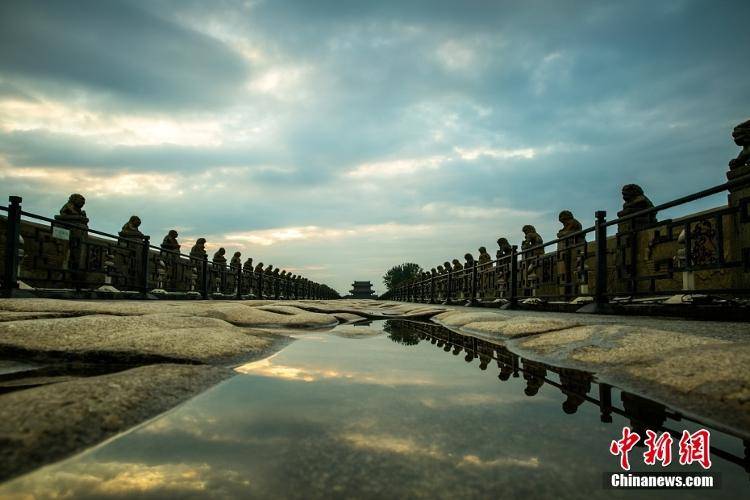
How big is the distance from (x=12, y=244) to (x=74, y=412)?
7.16m

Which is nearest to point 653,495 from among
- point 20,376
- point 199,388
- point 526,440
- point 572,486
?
point 572,486

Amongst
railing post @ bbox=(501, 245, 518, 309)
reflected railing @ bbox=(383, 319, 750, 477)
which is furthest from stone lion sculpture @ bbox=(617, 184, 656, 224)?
reflected railing @ bbox=(383, 319, 750, 477)

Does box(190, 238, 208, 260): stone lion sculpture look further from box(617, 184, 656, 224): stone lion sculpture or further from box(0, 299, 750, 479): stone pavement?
box(617, 184, 656, 224): stone lion sculpture

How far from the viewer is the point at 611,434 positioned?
134cm

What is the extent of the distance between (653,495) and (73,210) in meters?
13.4

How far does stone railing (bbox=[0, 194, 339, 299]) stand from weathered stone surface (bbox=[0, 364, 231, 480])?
21.8 feet

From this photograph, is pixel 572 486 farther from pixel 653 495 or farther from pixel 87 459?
pixel 87 459

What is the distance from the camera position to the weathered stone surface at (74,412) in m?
1.02

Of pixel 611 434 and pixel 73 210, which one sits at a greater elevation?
pixel 73 210

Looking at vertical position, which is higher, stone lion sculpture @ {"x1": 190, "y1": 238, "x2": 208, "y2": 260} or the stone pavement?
stone lion sculpture @ {"x1": 190, "y1": 238, "x2": 208, "y2": 260}

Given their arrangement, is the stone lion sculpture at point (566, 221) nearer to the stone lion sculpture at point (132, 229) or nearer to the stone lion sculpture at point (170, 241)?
the stone lion sculpture at point (132, 229)

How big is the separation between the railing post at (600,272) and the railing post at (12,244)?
29.1ft

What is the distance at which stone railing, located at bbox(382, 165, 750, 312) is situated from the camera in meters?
4.60

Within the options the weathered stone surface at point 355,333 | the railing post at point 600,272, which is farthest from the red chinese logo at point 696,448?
the railing post at point 600,272
